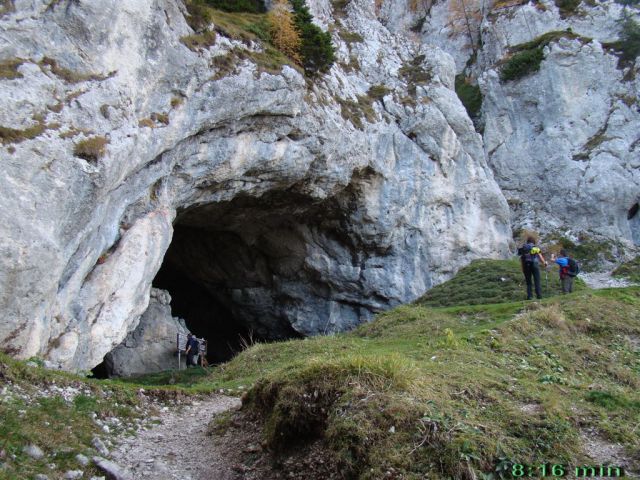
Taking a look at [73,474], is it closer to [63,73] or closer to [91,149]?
[91,149]

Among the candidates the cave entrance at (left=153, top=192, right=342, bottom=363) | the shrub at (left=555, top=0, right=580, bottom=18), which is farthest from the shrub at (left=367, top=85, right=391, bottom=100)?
the shrub at (left=555, top=0, right=580, bottom=18)

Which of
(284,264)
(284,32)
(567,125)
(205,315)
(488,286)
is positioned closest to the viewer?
(284,32)

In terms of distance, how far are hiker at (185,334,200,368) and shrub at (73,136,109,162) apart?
1179 centimetres

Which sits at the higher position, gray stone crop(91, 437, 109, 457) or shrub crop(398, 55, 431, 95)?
shrub crop(398, 55, 431, 95)

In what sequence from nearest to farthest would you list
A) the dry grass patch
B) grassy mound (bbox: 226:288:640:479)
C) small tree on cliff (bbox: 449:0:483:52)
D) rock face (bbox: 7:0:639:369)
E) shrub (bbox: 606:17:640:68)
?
1. grassy mound (bbox: 226:288:640:479)
2. rock face (bbox: 7:0:639:369)
3. the dry grass patch
4. shrub (bbox: 606:17:640:68)
5. small tree on cliff (bbox: 449:0:483:52)

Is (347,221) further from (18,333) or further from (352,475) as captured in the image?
(352,475)

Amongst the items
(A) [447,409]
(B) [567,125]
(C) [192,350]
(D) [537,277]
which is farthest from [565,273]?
(B) [567,125]

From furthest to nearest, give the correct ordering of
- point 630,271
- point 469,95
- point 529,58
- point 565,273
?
point 469,95, point 529,58, point 630,271, point 565,273

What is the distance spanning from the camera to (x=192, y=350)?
21859mm

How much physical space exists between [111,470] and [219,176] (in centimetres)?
1284

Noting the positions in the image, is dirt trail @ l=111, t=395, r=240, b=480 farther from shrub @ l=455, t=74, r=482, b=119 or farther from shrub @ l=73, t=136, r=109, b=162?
Result: shrub @ l=455, t=74, r=482, b=119

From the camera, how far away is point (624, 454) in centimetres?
582

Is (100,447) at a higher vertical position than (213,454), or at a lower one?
higher

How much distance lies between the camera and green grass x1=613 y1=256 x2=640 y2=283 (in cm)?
2465
